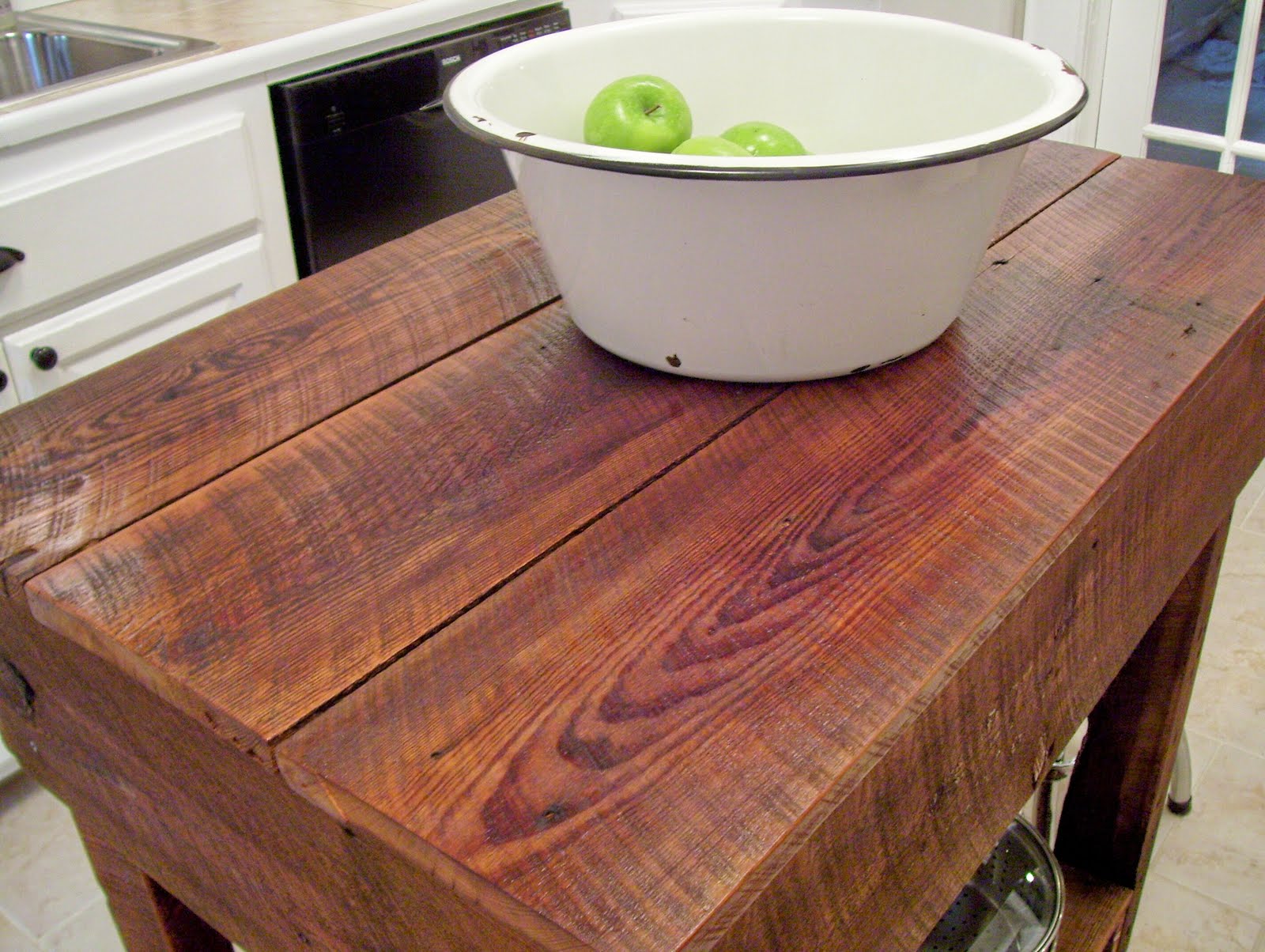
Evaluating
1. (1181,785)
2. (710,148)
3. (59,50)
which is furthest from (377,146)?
(1181,785)

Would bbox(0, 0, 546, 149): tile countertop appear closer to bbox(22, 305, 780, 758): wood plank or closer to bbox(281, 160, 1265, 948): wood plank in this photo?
bbox(22, 305, 780, 758): wood plank

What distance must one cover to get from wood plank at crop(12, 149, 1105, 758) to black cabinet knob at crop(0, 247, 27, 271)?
2.76 feet

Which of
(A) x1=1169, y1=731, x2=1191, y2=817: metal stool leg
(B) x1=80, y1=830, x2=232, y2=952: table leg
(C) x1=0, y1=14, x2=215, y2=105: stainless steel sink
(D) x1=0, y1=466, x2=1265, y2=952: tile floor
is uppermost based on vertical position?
(C) x1=0, y1=14, x2=215, y2=105: stainless steel sink

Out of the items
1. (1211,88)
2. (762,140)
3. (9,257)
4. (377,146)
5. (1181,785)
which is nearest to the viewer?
(762,140)

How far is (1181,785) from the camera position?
1.51 meters

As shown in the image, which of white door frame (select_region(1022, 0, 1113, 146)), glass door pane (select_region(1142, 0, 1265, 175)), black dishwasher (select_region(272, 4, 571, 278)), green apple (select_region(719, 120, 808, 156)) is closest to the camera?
green apple (select_region(719, 120, 808, 156))

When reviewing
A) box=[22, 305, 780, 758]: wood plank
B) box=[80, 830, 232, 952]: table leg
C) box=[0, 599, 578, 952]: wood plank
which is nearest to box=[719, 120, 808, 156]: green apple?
box=[22, 305, 780, 758]: wood plank

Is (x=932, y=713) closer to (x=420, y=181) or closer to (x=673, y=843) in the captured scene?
(x=673, y=843)

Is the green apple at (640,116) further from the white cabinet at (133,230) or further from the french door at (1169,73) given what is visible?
the french door at (1169,73)

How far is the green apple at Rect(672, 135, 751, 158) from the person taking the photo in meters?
0.73

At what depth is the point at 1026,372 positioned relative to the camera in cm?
79

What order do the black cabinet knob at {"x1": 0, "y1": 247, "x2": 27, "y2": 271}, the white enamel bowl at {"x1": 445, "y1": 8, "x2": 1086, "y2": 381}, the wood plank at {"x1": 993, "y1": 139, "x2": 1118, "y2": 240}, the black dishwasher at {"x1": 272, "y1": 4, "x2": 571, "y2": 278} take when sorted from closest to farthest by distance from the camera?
the white enamel bowl at {"x1": 445, "y1": 8, "x2": 1086, "y2": 381} < the wood plank at {"x1": 993, "y1": 139, "x2": 1118, "y2": 240} < the black cabinet knob at {"x1": 0, "y1": 247, "x2": 27, "y2": 271} < the black dishwasher at {"x1": 272, "y1": 4, "x2": 571, "y2": 278}

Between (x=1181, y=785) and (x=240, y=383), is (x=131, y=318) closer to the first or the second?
(x=240, y=383)

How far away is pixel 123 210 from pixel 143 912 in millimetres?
989
